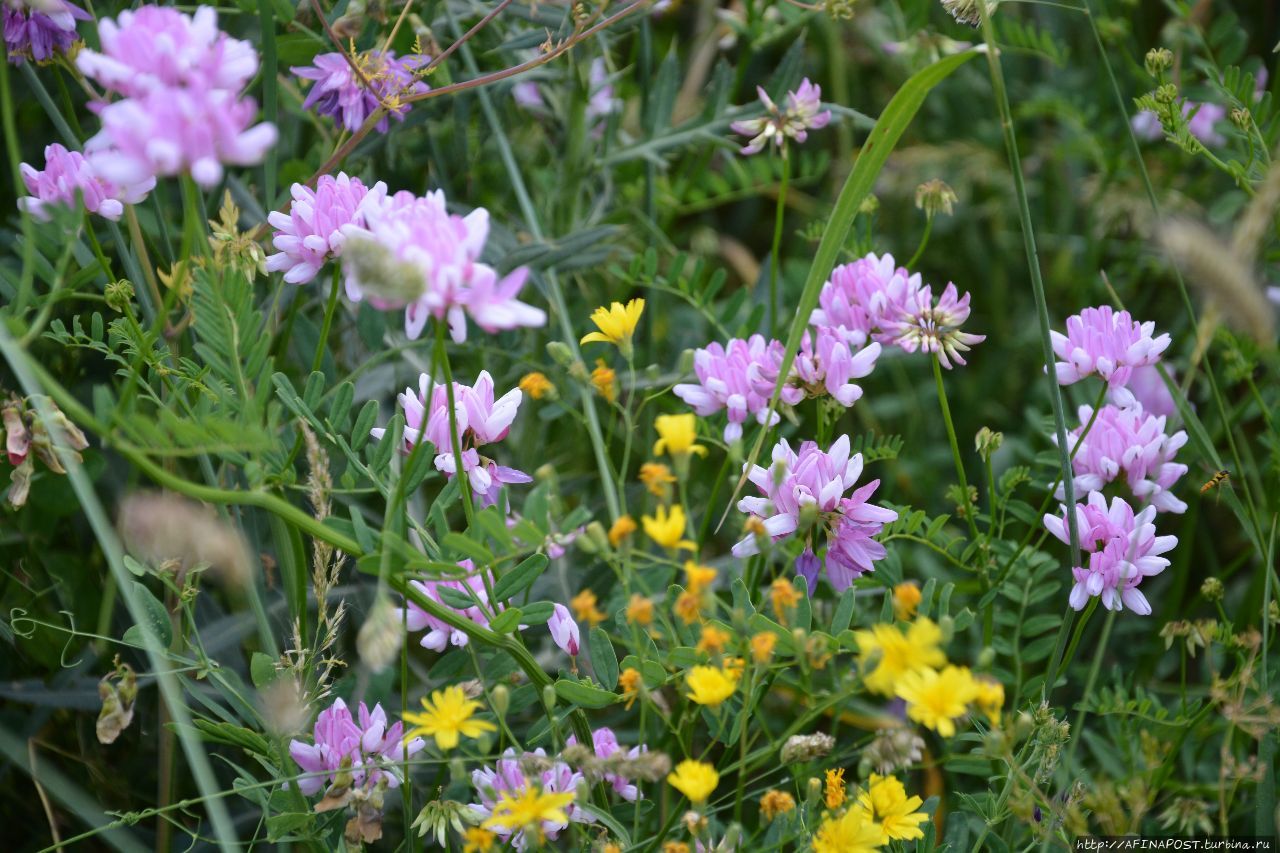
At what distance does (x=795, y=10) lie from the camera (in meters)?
1.60

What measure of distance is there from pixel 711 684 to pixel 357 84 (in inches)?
28.6

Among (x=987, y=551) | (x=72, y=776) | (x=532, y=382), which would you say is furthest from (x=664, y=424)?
(x=72, y=776)

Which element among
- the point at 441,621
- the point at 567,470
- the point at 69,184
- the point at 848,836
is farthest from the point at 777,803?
the point at 567,470

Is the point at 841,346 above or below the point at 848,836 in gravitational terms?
above

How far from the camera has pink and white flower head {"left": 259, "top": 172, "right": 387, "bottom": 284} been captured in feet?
3.10

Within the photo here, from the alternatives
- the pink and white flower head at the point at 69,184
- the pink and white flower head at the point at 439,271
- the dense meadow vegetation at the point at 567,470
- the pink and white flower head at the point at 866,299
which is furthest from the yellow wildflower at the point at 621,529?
the pink and white flower head at the point at 69,184

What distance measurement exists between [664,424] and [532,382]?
0.19m

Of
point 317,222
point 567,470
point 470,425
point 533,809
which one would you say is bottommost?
point 567,470

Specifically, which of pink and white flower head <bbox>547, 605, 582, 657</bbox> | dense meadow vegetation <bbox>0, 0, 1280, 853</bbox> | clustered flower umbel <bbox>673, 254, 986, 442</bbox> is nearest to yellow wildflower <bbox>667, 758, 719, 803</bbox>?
dense meadow vegetation <bbox>0, 0, 1280, 853</bbox>

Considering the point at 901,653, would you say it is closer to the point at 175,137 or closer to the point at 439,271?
the point at 439,271

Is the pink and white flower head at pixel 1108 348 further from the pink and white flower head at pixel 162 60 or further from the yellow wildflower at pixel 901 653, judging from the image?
the pink and white flower head at pixel 162 60

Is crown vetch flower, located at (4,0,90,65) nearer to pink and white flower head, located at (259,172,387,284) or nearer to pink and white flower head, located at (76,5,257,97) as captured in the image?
pink and white flower head, located at (259,172,387,284)

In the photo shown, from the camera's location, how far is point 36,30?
106 cm

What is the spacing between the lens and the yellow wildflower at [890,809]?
85 cm
